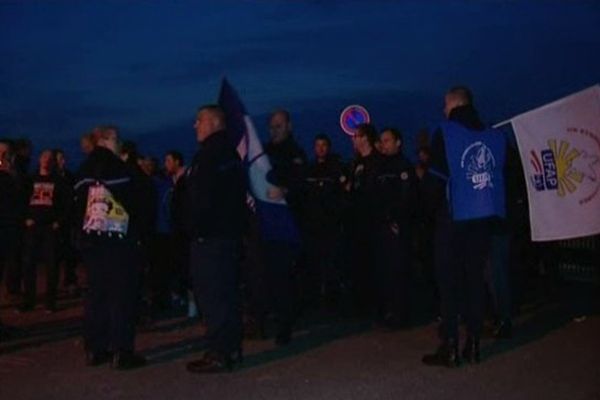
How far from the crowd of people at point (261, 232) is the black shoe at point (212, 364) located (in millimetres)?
12

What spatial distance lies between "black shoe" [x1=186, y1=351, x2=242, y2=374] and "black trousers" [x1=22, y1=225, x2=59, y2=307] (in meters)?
4.11

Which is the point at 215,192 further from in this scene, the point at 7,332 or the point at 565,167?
the point at 565,167

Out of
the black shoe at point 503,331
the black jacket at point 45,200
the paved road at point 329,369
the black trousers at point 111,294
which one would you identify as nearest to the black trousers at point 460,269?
the paved road at point 329,369

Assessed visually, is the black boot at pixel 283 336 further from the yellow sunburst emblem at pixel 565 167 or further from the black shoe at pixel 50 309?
the black shoe at pixel 50 309

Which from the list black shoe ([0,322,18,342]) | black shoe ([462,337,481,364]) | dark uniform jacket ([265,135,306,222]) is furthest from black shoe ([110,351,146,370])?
black shoe ([462,337,481,364])

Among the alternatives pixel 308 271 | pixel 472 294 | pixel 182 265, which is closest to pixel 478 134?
pixel 472 294

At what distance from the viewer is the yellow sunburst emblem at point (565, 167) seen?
9.16 meters

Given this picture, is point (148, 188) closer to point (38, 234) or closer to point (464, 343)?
point (464, 343)

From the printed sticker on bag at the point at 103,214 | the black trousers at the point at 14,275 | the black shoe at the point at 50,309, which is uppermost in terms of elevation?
the printed sticker on bag at the point at 103,214

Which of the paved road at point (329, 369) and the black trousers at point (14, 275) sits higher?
the black trousers at point (14, 275)

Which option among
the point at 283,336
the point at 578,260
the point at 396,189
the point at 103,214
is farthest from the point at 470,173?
the point at 578,260

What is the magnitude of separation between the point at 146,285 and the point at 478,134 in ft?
16.8

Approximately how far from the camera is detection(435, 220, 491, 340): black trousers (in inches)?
295

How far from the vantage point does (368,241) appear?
10.1m
